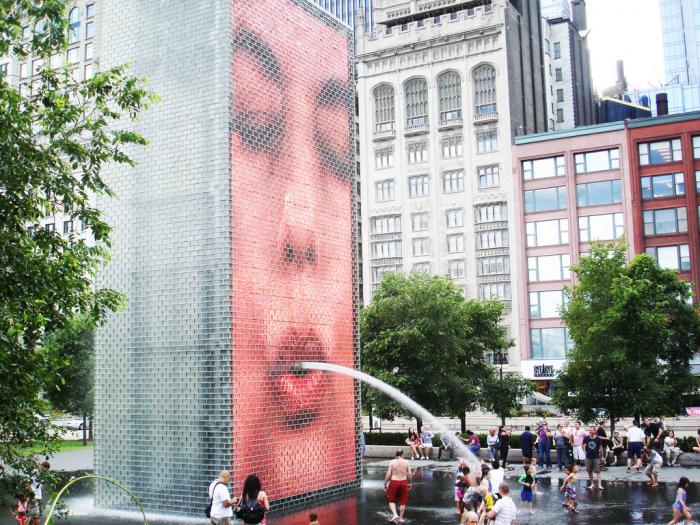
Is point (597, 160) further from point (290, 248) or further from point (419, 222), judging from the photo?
point (290, 248)

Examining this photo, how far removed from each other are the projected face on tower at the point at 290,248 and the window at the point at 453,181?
178 feet

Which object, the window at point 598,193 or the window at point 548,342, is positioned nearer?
the window at point 598,193

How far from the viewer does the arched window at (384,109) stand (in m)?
84.1

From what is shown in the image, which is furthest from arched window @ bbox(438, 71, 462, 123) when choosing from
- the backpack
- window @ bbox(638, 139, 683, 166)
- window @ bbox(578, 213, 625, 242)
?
the backpack

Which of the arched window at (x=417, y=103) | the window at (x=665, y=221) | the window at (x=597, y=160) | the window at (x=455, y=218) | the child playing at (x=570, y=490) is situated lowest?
the child playing at (x=570, y=490)

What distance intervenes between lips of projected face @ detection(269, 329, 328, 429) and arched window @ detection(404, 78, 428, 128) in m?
61.5

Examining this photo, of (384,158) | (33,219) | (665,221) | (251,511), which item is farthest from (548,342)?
(33,219)

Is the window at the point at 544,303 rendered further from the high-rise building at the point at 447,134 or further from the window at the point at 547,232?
the window at the point at 547,232

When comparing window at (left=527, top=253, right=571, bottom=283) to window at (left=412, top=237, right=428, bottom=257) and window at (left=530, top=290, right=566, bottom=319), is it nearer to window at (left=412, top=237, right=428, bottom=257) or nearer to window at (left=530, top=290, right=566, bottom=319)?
window at (left=530, top=290, right=566, bottom=319)

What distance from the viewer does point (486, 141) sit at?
78688 mm

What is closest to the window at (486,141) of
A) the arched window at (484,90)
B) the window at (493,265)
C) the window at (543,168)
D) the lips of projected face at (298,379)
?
the arched window at (484,90)

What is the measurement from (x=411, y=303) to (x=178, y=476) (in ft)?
67.3

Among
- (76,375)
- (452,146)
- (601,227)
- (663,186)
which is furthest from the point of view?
(452,146)

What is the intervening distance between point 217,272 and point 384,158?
64337mm
